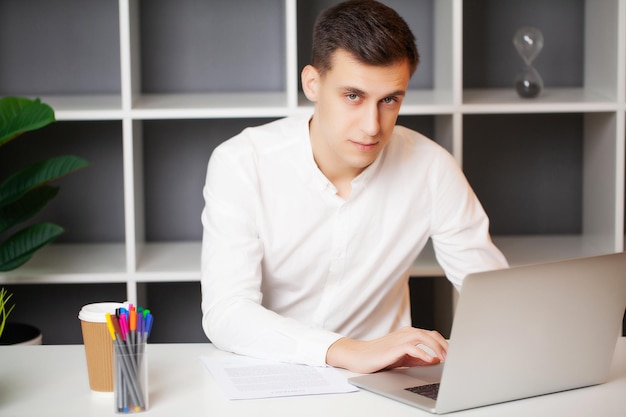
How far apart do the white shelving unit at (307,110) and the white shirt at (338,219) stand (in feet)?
1.56

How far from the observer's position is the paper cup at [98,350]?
147 centimetres

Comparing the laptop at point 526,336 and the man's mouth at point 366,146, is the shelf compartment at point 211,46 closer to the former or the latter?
the man's mouth at point 366,146

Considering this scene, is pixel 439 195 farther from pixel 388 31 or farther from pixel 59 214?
pixel 59 214

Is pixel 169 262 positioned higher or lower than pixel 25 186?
lower

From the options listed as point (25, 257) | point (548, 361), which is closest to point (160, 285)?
point (25, 257)

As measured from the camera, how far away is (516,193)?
319cm

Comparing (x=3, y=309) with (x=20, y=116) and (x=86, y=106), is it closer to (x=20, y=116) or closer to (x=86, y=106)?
(x=20, y=116)

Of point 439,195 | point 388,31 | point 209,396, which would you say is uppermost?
point 388,31

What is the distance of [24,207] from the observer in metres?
2.63

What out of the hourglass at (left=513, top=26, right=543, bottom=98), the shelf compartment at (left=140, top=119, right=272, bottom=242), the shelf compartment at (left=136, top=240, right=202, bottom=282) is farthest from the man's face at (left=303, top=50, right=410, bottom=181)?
the shelf compartment at (left=140, top=119, right=272, bottom=242)

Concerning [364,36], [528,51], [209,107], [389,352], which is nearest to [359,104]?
[364,36]

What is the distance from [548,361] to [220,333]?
0.65 metres

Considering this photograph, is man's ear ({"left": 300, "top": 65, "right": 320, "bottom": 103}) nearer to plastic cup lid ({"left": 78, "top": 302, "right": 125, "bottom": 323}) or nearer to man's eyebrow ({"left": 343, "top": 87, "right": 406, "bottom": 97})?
man's eyebrow ({"left": 343, "top": 87, "right": 406, "bottom": 97})

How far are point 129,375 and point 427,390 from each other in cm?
48
